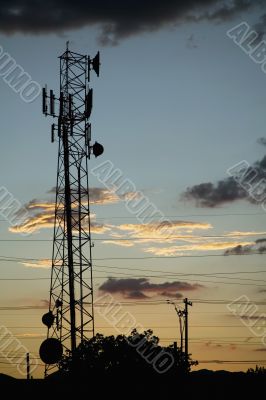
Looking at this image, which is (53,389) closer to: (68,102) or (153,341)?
(68,102)

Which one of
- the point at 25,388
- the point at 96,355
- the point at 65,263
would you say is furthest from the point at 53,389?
the point at 96,355

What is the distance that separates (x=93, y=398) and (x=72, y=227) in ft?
32.2

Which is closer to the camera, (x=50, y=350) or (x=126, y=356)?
(x=50, y=350)

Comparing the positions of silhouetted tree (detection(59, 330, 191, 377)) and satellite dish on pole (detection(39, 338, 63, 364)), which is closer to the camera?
satellite dish on pole (detection(39, 338, 63, 364))

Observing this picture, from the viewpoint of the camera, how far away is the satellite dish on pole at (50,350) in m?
32.1

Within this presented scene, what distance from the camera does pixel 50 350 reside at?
105 feet

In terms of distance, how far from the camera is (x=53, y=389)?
33625 mm

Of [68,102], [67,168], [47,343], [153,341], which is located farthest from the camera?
[153,341]

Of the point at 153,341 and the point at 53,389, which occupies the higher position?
the point at 153,341

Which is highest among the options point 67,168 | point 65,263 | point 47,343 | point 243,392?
point 67,168

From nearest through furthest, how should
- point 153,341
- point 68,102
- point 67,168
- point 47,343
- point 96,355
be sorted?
point 47,343 < point 67,168 < point 68,102 < point 96,355 < point 153,341

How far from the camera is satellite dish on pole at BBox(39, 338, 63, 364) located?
32.1 metres

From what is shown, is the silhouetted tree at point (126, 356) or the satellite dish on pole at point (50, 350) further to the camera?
the silhouetted tree at point (126, 356)

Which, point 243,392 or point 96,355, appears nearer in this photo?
point 243,392
